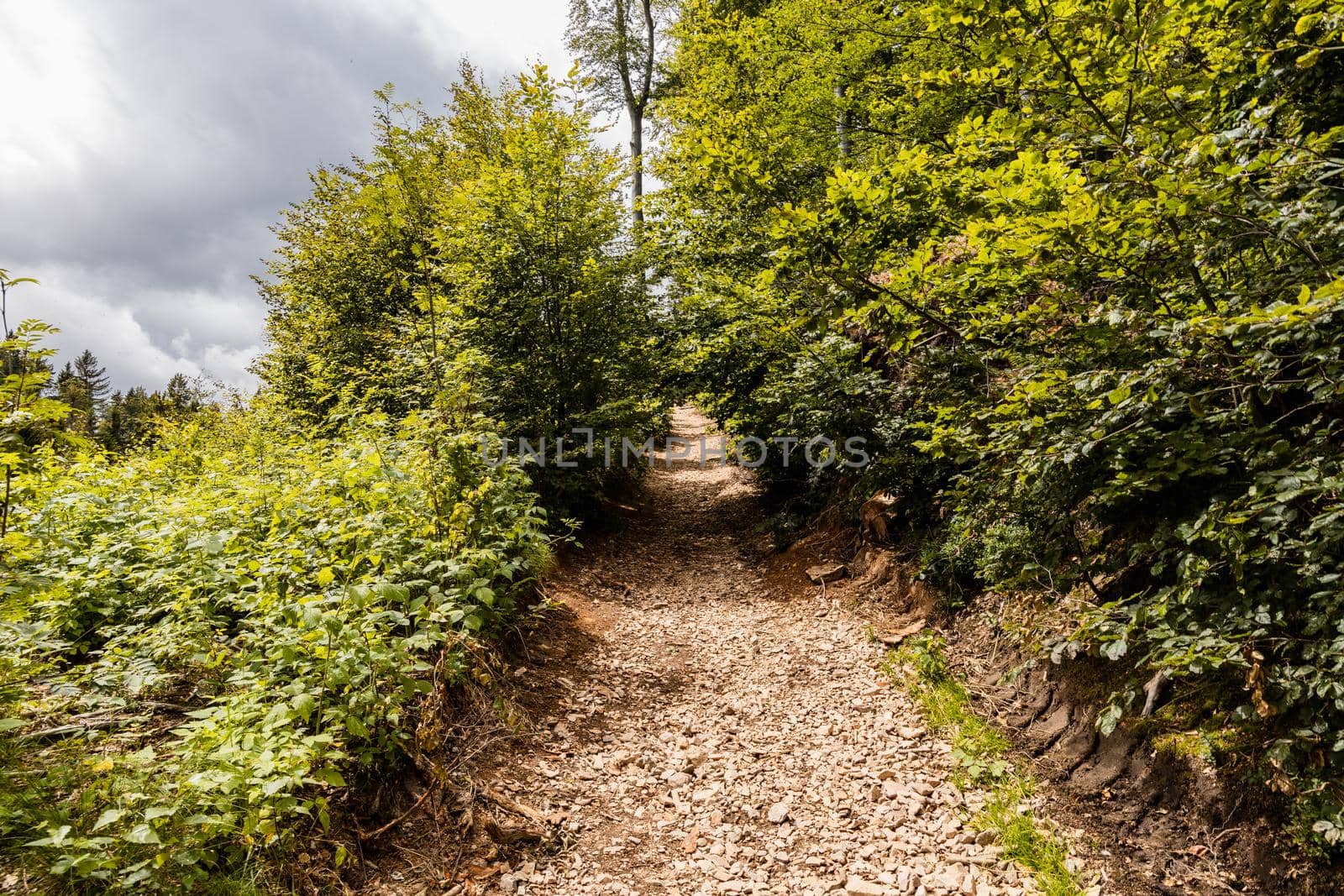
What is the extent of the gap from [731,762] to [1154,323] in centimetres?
383

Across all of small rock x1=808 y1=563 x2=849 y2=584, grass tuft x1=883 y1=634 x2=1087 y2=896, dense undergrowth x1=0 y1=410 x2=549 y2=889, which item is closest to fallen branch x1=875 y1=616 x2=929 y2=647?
grass tuft x1=883 y1=634 x2=1087 y2=896

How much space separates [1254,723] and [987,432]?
6.89ft

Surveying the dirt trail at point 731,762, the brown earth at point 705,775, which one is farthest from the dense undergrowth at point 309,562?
the dirt trail at point 731,762

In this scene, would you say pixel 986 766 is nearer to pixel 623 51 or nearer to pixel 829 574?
pixel 829 574

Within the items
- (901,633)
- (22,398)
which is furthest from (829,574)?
(22,398)

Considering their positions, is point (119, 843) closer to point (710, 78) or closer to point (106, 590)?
point (106, 590)

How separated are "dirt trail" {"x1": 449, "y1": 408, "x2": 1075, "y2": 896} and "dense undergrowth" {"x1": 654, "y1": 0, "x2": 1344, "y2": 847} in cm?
144

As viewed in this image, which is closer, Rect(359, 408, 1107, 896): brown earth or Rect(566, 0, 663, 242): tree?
Rect(359, 408, 1107, 896): brown earth

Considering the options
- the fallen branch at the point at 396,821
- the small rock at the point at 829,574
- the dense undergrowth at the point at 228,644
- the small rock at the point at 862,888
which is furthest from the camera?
the small rock at the point at 829,574

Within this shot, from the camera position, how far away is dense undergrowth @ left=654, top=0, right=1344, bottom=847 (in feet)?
7.32

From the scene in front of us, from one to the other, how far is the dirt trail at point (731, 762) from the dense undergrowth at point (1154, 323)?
1444mm

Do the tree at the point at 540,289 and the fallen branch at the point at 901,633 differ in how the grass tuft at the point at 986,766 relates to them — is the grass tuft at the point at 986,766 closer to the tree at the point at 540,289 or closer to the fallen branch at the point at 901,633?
the fallen branch at the point at 901,633

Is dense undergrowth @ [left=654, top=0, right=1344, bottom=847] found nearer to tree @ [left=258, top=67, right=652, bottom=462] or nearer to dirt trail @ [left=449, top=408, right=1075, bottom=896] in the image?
dirt trail @ [left=449, top=408, right=1075, bottom=896]

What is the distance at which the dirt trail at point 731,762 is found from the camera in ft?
10.6
